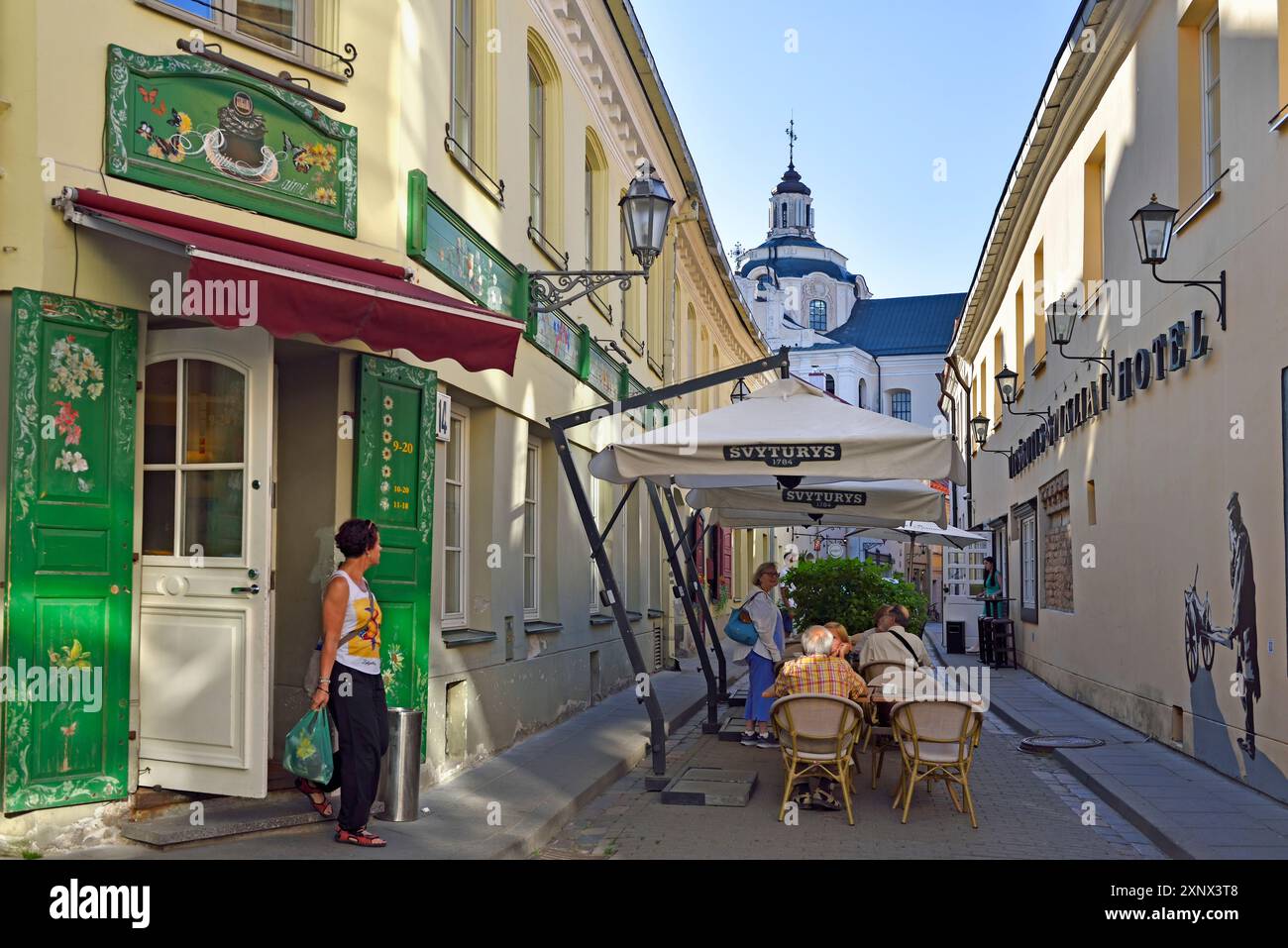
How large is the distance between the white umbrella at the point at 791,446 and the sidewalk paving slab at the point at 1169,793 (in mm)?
2514

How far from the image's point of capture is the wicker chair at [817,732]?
8234 millimetres

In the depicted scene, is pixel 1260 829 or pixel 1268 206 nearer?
pixel 1260 829

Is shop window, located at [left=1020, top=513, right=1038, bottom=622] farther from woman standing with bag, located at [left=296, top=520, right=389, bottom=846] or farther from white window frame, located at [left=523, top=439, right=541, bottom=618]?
woman standing with bag, located at [left=296, top=520, right=389, bottom=846]

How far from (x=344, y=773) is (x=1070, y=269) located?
12601mm

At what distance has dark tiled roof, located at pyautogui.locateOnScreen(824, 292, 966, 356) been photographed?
74938 mm

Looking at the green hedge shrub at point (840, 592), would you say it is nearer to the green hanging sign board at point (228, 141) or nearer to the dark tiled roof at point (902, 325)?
the green hanging sign board at point (228, 141)

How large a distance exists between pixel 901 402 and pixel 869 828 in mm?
67121

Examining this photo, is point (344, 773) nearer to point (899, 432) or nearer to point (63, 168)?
point (63, 168)

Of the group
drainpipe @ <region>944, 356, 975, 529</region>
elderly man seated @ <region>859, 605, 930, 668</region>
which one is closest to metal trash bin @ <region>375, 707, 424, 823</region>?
elderly man seated @ <region>859, 605, 930, 668</region>

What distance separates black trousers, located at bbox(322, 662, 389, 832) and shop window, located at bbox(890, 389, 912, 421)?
67.7 meters

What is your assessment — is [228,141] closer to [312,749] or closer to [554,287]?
[312,749]

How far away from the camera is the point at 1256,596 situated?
930cm
